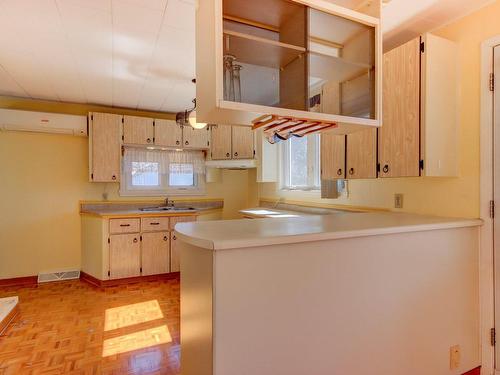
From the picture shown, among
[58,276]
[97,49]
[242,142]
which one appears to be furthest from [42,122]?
[242,142]

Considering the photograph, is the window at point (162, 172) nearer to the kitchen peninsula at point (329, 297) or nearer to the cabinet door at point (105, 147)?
the cabinet door at point (105, 147)

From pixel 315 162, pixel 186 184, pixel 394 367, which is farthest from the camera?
pixel 186 184

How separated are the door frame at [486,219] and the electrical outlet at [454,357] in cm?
22

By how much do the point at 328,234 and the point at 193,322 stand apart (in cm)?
72

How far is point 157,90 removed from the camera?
11.8 ft

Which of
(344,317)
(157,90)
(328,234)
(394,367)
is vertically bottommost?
(394,367)

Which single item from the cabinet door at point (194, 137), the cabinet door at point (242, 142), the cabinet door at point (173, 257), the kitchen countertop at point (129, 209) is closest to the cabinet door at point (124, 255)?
the kitchen countertop at point (129, 209)

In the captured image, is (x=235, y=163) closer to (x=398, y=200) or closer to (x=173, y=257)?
(x=173, y=257)

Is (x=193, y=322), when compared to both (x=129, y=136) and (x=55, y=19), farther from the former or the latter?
(x=129, y=136)

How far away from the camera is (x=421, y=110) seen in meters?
1.83

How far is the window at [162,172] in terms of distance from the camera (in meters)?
4.52

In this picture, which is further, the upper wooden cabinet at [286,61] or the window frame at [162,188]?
the window frame at [162,188]

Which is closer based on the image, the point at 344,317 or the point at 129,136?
the point at 344,317

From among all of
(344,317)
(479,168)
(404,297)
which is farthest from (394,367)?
(479,168)
